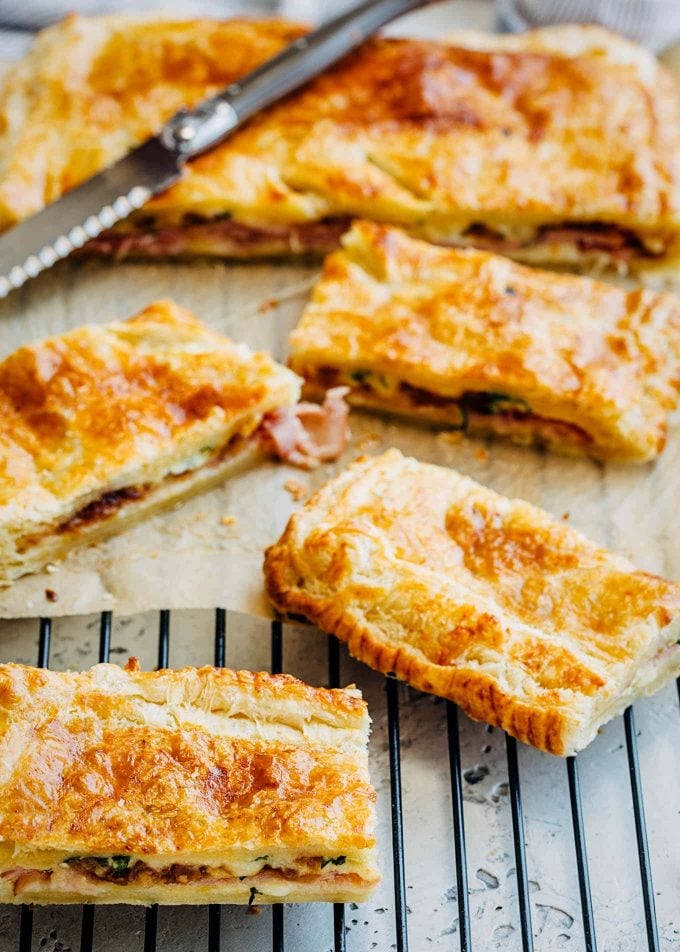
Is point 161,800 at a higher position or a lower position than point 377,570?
lower

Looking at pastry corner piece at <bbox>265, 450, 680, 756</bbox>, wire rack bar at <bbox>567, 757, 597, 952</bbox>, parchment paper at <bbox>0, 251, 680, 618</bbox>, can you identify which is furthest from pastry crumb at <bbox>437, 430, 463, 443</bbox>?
wire rack bar at <bbox>567, 757, 597, 952</bbox>

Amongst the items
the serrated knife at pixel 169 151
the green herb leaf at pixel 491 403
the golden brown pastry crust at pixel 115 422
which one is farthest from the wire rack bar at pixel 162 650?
the serrated knife at pixel 169 151

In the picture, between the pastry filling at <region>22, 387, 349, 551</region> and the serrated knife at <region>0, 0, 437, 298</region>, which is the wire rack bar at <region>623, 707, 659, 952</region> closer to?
the pastry filling at <region>22, 387, 349, 551</region>

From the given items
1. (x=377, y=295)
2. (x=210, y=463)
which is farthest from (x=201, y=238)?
(x=210, y=463)

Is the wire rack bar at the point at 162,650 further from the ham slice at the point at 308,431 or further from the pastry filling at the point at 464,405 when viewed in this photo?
the pastry filling at the point at 464,405

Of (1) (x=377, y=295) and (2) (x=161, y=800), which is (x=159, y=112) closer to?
(1) (x=377, y=295)

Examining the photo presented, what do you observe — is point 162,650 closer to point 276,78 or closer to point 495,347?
point 495,347
